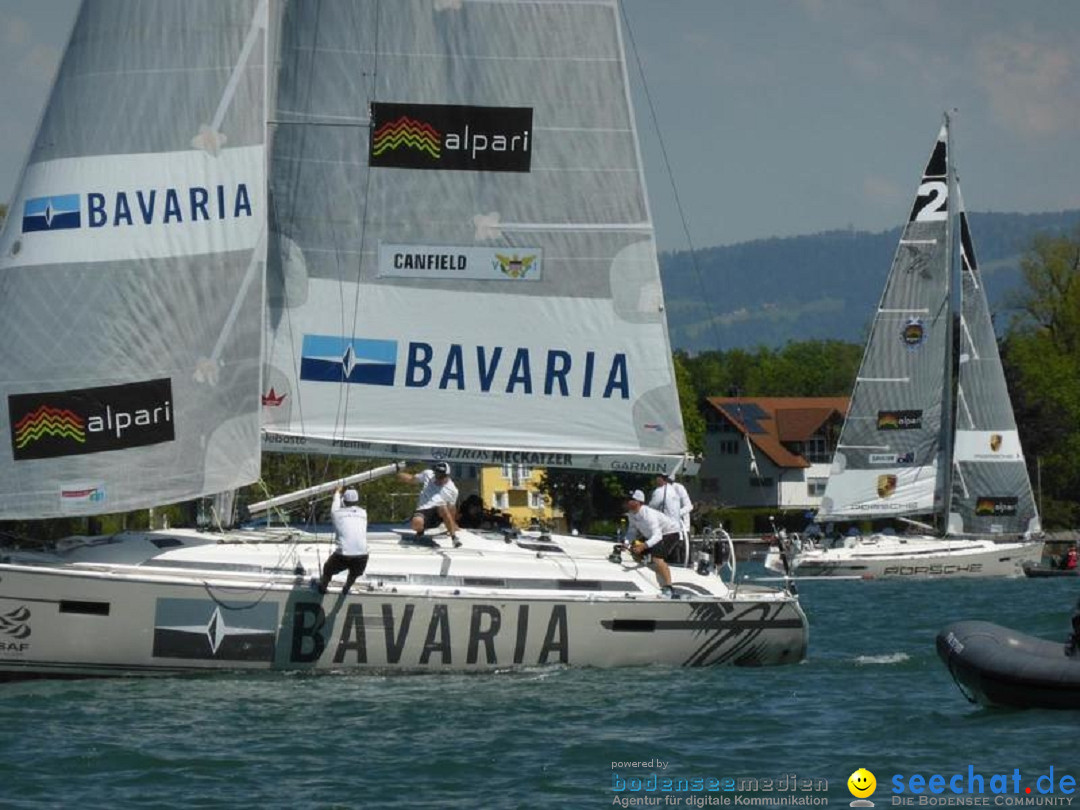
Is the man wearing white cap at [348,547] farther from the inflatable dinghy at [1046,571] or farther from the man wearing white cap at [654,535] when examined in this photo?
the inflatable dinghy at [1046,571]

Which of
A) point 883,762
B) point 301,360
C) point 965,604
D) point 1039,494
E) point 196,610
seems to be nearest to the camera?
point 883,762

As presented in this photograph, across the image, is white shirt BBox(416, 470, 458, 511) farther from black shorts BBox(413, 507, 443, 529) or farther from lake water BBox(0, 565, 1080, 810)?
lake water BBox(0, 565, 1080, 810)

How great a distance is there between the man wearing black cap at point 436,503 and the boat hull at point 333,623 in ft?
1.81

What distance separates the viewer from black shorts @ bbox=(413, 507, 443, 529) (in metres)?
22.9

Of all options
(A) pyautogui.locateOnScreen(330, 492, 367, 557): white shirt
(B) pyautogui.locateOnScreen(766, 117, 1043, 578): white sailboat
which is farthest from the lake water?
(B) pyautogui.locateOnScreen(766, 117, 1043, 578): white sailboat

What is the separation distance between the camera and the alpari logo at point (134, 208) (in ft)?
69.7

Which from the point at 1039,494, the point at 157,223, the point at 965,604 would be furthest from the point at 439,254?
the point at 1039,494

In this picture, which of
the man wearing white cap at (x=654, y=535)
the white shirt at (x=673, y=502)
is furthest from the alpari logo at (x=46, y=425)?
the white shirt at (x=673, y=502)

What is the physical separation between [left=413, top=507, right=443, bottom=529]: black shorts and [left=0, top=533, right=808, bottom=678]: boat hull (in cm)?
92

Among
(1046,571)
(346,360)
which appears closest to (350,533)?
(346,360)

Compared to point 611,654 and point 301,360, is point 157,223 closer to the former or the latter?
point 301,360

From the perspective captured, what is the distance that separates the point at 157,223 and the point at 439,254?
3.10 metres

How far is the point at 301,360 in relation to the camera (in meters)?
22.5

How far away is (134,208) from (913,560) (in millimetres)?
33005
